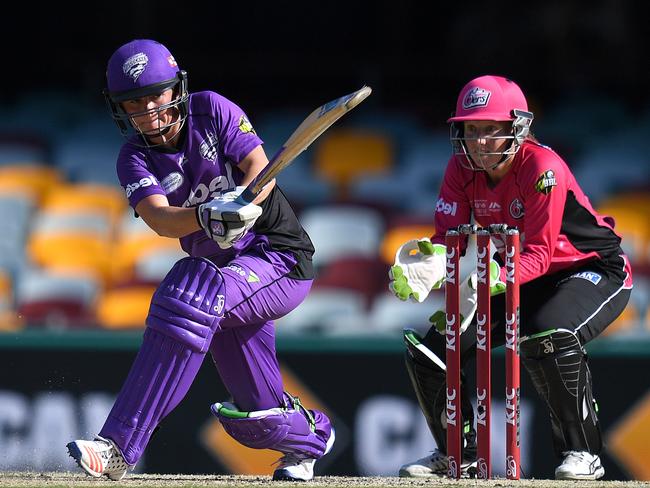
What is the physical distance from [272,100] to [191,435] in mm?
3336

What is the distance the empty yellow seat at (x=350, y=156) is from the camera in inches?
326

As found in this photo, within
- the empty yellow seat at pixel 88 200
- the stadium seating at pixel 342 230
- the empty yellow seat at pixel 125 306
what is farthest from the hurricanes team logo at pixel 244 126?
the empty yellow seat at pixel 88 200

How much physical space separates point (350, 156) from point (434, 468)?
421 centimetres

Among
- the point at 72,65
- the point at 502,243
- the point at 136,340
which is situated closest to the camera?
the point at 502,243

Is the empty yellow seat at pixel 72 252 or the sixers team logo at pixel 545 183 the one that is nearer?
the sixers team logo at pixel 545 183

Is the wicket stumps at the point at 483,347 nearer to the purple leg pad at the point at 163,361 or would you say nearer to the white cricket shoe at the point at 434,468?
the white cricket shoe at the point at 434,468

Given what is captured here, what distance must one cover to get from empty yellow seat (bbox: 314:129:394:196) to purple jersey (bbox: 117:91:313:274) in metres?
3.90

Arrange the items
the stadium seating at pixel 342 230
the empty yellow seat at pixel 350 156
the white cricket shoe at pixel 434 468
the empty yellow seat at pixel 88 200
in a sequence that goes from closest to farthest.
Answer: the white cricket shoe at pixel 434 468 → the stadium seating at pixel 342 230 → the empty yellow seat at pixel 88 200 → the empty yellow seat at pixel 350 156

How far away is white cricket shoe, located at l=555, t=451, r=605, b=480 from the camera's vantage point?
4.27 meters

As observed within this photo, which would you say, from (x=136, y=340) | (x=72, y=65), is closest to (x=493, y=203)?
(x=136, y=340)

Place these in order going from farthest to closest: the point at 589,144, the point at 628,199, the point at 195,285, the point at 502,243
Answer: the point at 589,144
the point at 628,199
the point at 502,243
the point at 195,285

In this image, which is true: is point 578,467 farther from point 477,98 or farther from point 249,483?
point 477,98

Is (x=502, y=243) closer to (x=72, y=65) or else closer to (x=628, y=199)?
(x=628, y=199)

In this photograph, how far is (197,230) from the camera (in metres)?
4.05
